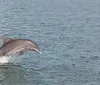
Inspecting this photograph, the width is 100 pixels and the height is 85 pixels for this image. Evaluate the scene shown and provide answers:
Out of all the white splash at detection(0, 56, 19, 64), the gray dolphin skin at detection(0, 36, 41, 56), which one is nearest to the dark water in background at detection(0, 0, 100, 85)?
the white splash at detection(0, 56, 19, 64)

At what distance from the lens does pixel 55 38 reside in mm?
40688

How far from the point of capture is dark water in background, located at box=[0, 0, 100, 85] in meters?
29.6

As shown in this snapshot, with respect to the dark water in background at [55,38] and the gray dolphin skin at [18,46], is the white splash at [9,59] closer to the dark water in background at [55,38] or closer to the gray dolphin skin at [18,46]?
the dark water in background at [55,38]

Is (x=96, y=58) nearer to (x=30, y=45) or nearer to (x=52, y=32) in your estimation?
(x=30, y=45)

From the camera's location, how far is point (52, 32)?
43.7m

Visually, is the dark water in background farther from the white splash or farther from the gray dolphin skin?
the gray dolphin skin

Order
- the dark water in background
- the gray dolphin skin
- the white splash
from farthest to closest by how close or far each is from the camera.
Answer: the white splash < the gray dolphin skin < the dark water in background

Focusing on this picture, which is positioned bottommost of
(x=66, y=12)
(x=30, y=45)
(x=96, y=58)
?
(x=66, y=12)

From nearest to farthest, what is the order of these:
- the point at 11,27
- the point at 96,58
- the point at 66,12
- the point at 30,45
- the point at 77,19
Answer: the point at 30,45
the point at 96,58
the point at 11,27
the point at 77,19
the point at 66,12

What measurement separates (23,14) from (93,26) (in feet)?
36.9

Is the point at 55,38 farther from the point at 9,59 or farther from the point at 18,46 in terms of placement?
the point at 18,46

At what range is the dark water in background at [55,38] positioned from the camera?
2962 centimetres

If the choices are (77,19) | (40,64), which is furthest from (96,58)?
(77,19)

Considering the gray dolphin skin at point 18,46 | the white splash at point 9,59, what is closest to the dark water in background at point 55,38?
the white splash at point 9,59
